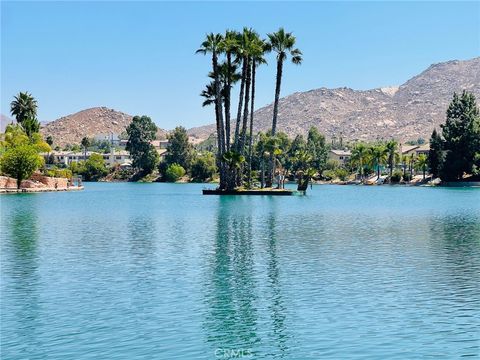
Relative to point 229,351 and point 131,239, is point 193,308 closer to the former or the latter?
point 229,351

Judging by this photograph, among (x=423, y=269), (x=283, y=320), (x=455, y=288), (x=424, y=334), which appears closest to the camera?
(x=424, y=334)

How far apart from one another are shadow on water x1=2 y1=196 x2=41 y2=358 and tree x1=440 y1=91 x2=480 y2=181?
129 meters

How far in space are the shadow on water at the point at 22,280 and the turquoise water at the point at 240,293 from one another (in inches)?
3.2

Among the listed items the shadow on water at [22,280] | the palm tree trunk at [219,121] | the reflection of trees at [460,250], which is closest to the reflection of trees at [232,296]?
the shadow on water at [22,280]

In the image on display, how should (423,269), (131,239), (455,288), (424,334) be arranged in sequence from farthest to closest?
(131,239)
(423,269)
(455,288)
(424,334)

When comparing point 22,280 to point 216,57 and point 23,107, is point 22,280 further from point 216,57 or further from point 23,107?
point 23,107

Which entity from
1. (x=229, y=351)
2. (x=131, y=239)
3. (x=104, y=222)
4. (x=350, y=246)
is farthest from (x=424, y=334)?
(x=104, y=222)

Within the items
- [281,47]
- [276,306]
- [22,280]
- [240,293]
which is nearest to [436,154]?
[281,47]

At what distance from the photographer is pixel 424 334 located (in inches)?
856

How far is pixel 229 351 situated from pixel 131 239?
98.8 ft

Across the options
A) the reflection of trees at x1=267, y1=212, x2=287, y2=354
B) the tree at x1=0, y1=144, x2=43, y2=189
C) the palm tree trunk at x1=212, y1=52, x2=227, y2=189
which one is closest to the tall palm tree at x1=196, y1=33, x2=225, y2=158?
the palm tree trunk at x1=212, y1=52, x2=227, y2=189

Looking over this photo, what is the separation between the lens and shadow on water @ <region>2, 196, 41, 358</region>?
2191 centimetres

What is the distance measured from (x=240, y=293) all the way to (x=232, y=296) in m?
0.71

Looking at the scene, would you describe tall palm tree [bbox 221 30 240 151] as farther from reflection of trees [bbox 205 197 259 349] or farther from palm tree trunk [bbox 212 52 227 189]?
reflection of trees [bbox 205 197 259 349]
